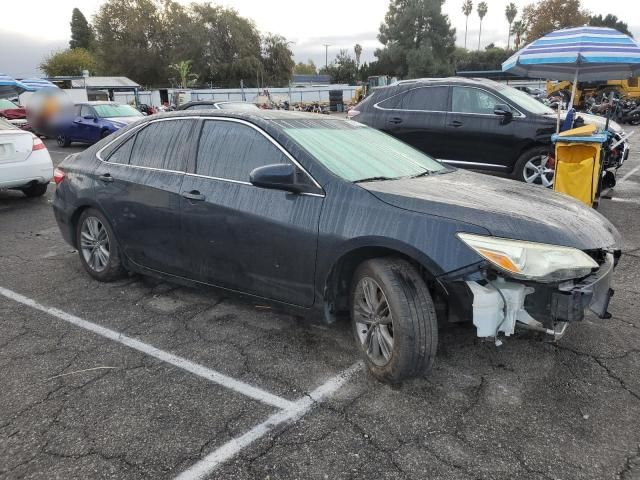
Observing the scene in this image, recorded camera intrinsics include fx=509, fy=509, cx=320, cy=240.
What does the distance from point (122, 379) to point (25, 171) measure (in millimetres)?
5668

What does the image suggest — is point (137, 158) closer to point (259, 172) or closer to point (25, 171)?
point (259, 172)

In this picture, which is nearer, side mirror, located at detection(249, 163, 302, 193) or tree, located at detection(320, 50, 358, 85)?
side mirror, located at detection(249, 163, 302, 193)

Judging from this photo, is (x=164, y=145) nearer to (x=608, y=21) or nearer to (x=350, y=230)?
(x=350, y=230)

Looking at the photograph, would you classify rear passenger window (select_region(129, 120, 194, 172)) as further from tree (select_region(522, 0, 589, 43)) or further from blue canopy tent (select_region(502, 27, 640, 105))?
tree (select_region(522, 0, 589, 43))

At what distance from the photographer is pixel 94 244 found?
175 inches

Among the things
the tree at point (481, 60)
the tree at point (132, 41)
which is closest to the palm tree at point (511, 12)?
the tree at point (481, 60)

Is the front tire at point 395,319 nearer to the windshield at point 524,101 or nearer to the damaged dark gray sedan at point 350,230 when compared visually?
the damaged dark gray sedan at point 350,230

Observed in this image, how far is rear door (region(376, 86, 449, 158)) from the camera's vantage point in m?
7.90

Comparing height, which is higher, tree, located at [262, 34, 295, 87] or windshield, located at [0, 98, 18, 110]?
tree, located at [262, 34, 295, 87]

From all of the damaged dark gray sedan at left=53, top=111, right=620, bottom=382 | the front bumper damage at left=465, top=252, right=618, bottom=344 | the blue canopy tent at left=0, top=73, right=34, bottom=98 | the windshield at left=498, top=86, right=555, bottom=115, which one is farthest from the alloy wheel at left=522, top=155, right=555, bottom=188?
the blue canopy tent at left=0, top=73, right=34, bottom=98

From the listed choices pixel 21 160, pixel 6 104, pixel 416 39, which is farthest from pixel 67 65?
pixel 21 160

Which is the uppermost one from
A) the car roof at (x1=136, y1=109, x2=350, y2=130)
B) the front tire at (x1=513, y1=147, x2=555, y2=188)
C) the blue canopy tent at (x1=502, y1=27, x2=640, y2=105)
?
the blue canopy tent at (x1=502, y1=27, x2=640, y2=105)

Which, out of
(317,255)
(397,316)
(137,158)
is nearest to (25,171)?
(137,158)

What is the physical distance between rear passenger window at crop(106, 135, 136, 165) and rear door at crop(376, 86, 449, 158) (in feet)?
→ 16.3
